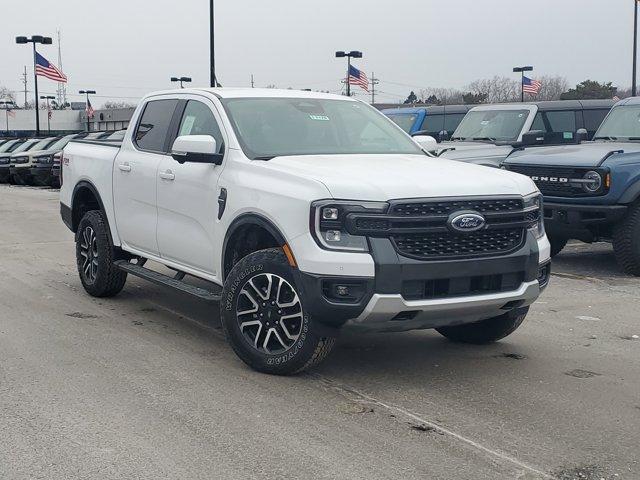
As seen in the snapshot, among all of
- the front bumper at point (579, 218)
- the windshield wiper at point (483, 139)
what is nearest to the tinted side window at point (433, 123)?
the windshield wiper at point (483, 139)

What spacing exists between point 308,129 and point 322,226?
1.60 m

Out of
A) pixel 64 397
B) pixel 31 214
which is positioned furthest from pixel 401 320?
pixel 31 214

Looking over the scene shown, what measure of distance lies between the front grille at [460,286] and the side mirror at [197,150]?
1.77m

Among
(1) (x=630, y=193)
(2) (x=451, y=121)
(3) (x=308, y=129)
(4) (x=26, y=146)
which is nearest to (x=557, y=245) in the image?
(1) (x=630, y=193)

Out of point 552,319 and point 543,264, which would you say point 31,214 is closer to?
point 552,319

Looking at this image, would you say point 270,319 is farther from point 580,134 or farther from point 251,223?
point 580,134

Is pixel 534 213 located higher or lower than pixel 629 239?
higher

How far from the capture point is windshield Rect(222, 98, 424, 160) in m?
6.18

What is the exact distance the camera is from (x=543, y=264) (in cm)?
563

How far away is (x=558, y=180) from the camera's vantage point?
31.6ft

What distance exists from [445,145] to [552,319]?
6.49 m

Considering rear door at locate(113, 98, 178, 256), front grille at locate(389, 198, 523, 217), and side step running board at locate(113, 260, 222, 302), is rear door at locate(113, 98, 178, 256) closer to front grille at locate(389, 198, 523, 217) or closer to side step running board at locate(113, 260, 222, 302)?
side step running board at locate(113, 260, 222, 302)

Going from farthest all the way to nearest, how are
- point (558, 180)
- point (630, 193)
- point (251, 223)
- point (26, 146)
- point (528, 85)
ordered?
point (528, 85) < point (26, 146) < point (558, 180) < point (630, 193) < point (251, 223)

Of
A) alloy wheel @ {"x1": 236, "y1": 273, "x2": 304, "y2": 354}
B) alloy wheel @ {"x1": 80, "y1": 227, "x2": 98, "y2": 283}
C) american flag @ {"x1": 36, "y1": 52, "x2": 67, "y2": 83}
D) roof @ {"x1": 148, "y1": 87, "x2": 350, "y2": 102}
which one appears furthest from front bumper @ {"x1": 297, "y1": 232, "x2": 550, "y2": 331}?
american flag @ {"x1": 36, "y1": 52, "x2": 67, "y2": 83}
